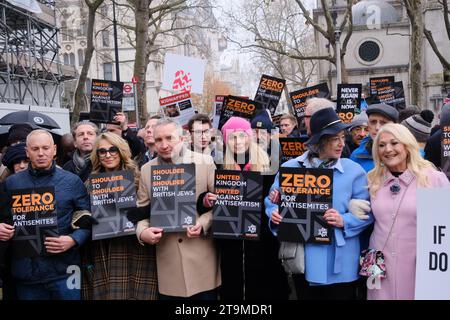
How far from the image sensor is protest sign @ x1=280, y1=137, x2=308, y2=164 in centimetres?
571

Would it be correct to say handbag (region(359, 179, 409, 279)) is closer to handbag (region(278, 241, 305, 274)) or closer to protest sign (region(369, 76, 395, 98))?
handbag (region(278, 241, 305, 274))

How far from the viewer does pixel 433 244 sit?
3.24 meters

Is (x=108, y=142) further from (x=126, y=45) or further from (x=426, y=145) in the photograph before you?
(x=126, y=45)

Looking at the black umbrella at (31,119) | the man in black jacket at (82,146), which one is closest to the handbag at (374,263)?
the man in black jacket at (82,146)

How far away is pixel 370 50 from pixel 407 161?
41.8m

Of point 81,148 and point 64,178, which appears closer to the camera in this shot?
point 64,178

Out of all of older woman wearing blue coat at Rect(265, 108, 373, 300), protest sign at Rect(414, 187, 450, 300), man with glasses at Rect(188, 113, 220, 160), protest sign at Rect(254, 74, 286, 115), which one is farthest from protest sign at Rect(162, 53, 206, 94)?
protest sign at Rect(414, 187, 450, 300)

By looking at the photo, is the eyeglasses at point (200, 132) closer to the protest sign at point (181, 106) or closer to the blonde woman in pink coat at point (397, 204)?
the protest sign at point (181, 106)

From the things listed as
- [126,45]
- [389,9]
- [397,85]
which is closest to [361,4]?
[389,9]

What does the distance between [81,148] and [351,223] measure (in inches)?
127

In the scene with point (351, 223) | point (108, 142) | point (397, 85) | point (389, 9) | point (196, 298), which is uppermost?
point (389, 9)

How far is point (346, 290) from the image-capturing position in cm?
385

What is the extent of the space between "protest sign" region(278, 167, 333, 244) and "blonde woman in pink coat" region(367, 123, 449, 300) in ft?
1.18

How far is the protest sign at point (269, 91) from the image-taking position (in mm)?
8891
